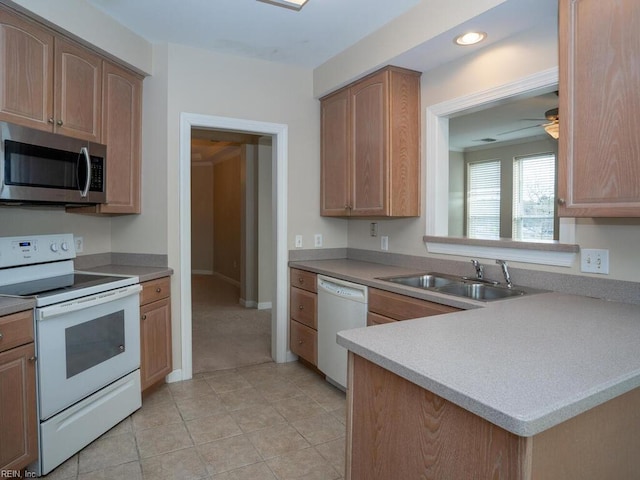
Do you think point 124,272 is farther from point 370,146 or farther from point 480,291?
point 480,291

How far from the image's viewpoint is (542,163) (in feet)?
21.0

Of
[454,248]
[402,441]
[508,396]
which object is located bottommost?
[402,441]

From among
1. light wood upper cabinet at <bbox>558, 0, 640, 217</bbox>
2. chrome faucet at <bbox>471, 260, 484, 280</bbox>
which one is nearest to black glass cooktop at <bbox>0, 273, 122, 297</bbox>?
chrome faucet at <bbox>471, 260, 484, 280</bbox>

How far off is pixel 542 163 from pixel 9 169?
674 cm

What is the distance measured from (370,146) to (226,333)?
258 centimetres

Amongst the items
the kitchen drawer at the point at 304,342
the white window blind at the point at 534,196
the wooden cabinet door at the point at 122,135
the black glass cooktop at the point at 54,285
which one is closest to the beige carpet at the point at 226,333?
the kitchen drawer at the point at 304,342

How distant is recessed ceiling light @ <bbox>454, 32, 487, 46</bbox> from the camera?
7.59 ft

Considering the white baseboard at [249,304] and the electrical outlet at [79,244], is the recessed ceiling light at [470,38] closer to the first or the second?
the electrical outlet at [79,244]

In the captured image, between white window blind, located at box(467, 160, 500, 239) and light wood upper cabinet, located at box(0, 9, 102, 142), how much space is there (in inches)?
243

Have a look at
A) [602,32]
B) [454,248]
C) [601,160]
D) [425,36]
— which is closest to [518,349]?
[601,160]

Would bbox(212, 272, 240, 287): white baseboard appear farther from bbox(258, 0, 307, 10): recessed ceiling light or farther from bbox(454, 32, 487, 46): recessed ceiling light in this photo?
bbox(454, 32, 487, 46): recessed ceiling light

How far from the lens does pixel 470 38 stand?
2369mm

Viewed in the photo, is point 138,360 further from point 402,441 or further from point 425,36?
point 425,36

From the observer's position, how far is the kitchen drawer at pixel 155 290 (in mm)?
2705
